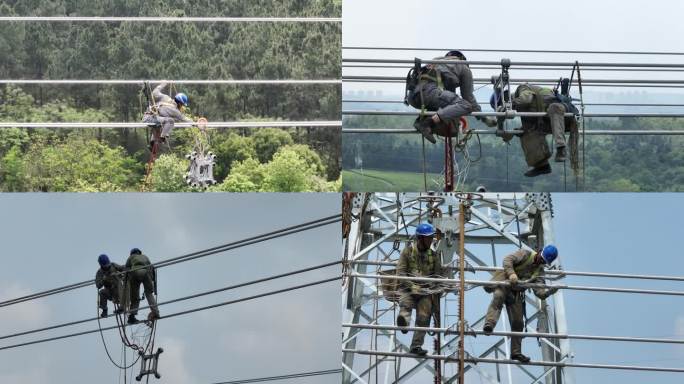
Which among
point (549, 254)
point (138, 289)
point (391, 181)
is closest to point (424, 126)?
point (549, 254)

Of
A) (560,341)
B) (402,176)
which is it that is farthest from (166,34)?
(560,341)

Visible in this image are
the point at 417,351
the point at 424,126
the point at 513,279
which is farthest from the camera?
the point at 424,126

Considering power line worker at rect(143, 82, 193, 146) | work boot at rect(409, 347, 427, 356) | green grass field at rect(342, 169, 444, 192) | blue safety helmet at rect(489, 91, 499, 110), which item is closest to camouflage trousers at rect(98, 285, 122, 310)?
power line worker at rect(143, 82, 193, 146)

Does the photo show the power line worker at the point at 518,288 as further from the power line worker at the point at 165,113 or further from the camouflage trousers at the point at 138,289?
the power line worker at the point at 165,113

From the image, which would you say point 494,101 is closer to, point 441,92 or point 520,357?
point 441,92

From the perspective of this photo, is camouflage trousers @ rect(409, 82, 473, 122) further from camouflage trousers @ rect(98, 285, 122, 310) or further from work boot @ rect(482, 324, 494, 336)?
camouflage trousers @ rect(98, 285, 122, 310)

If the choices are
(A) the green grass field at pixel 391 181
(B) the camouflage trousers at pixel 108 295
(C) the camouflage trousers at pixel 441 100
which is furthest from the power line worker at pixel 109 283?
(A) the green grass field at pixel 391 181
